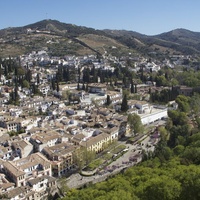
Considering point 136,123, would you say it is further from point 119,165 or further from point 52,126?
point 52,126

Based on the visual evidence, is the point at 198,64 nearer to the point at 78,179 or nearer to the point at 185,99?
the point at 185,99

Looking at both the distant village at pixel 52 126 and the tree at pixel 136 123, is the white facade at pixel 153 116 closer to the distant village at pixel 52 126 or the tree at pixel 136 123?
the distant village at pixel 52 126

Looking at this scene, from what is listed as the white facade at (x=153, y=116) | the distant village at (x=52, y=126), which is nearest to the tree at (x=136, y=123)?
the distant village at (x=52, y=126)

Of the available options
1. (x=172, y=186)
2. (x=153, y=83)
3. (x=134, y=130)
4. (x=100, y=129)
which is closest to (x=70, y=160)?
(x=100, y=129)

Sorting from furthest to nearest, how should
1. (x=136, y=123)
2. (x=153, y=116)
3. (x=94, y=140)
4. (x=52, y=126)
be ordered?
(x=153, y=116), (x=136, y=123), (x=52, y=126), (x=94, y=140)

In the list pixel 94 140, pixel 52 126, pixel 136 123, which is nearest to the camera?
pixel 94 140

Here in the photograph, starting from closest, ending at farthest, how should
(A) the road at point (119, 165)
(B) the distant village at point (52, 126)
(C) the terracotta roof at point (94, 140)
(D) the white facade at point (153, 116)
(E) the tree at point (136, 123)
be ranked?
(B) the distant village at point (52, 126) < (A) the road at point (119, 165) < (C) the terracotta roof at point (94, 140) < (E) the tree at point (136, 123) < (D) the white facade at point (153, 116)

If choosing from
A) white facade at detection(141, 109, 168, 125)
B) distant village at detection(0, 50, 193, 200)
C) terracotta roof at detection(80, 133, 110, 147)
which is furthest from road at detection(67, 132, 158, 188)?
white facade at detection(141, 109, 168, 125)

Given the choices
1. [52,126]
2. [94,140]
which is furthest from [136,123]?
[52,126]

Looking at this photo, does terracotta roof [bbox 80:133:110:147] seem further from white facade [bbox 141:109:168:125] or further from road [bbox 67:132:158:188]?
white facade [bbox 141:109:168:125]
